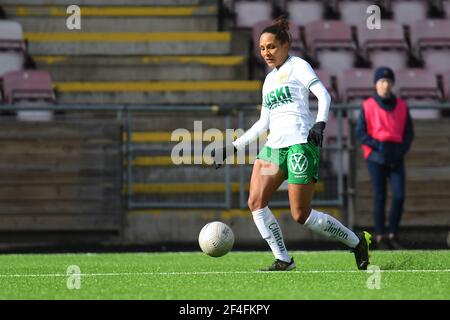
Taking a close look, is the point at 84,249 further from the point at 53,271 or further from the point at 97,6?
the point at 97,6

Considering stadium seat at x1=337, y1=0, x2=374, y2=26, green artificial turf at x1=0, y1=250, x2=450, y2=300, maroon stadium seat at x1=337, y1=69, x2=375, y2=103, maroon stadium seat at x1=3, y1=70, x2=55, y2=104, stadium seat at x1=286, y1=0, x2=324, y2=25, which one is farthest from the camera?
stadium seat at x1=337, y1=0, x2=374, y2=26

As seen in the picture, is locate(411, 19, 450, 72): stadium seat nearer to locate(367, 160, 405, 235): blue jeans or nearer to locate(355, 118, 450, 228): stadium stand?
locate(355, 118, 450, 228): stadium stand

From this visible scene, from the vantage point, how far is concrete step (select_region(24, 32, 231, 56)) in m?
18.4

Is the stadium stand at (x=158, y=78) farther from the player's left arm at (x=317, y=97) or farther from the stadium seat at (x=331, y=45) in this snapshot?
the player's left arm at (x=317, y=97)

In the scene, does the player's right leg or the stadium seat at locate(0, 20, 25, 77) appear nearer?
the player's right leg

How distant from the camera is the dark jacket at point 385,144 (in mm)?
13609

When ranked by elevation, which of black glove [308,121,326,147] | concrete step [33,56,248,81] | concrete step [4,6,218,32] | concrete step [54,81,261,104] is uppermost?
concrete step [4,6,218,32]

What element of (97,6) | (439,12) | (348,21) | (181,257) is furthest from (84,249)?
(439,12)

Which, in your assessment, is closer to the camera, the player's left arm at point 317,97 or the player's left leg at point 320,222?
the player's left arm at point 317,97

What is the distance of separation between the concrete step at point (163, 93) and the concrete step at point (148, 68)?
0.41 m

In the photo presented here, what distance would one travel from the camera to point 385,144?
44.7 ft

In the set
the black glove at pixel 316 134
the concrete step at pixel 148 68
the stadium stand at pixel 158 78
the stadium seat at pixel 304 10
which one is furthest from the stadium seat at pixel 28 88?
the black glove at pixel 316 134

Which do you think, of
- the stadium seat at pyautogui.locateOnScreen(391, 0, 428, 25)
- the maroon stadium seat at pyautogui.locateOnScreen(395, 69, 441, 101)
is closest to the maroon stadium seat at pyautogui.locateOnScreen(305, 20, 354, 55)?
the maroon stadium seat at pyautogui.locateOnScreen(395, 69, 441, 101)
